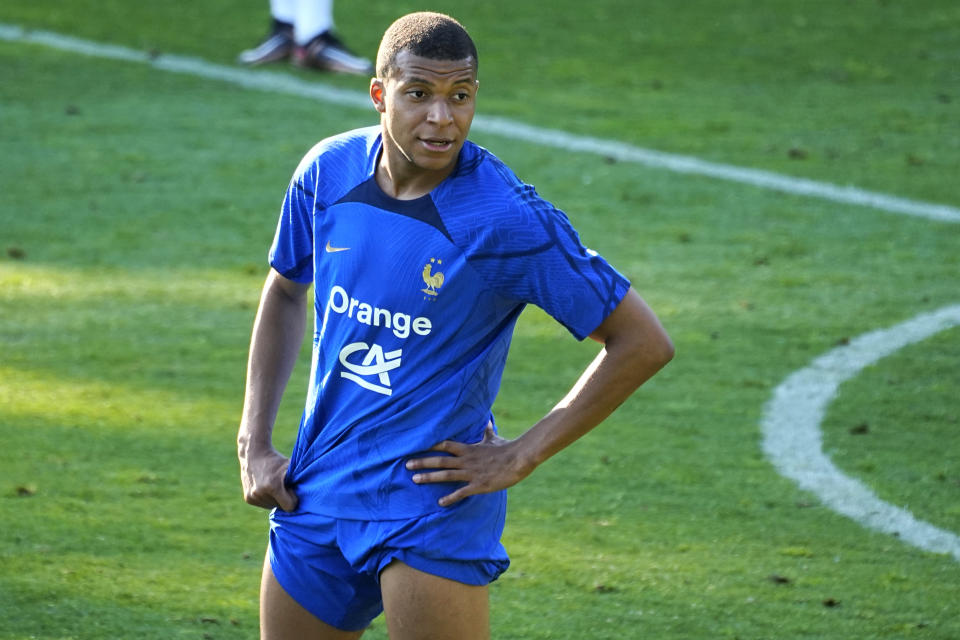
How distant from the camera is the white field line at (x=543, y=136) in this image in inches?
368

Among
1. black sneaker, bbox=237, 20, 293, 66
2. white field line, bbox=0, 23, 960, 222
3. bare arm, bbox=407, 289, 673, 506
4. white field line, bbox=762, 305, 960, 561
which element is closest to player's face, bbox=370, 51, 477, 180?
bare arm, bbox=407, 289, 673, 506

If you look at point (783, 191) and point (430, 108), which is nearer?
point (430, 108)

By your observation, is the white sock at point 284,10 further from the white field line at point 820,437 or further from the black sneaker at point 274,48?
the white field line at point 820,437

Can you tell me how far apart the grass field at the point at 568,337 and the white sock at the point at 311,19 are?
36 centimetres

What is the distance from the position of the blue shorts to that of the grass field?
1328 mm

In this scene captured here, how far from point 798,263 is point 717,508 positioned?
3.10m

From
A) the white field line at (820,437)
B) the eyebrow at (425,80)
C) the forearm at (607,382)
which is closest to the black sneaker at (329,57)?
the white field line at (820,437)

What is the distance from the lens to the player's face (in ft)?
9.84

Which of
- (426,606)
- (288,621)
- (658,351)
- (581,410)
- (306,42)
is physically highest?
(658,351)

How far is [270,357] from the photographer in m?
3.43

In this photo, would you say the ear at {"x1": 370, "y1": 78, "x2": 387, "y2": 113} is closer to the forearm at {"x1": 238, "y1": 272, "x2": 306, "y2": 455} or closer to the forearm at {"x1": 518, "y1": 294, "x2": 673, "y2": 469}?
the forearm at {"x1": 238, "y1": 272, "x2": 306, "y2": 455}

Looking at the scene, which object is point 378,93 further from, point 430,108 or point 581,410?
point 581,410

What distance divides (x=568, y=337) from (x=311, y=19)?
606 cm

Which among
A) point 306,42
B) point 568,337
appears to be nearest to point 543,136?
point 306,42
